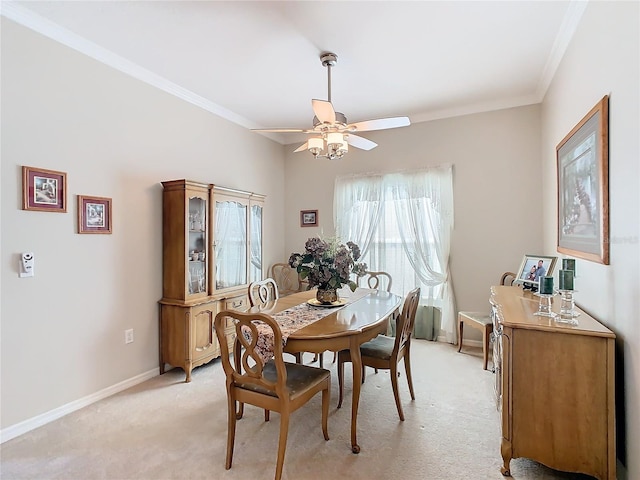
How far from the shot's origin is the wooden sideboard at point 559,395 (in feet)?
5.32

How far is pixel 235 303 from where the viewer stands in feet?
11.8

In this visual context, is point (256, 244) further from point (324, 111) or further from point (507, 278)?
point (507, 278)

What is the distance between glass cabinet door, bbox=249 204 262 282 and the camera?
4023mm

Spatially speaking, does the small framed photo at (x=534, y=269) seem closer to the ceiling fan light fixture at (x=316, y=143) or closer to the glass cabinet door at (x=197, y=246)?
the ceiling fan light fixture at (x=316, y=143)

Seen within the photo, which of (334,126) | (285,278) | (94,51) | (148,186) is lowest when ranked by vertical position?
(285,278)

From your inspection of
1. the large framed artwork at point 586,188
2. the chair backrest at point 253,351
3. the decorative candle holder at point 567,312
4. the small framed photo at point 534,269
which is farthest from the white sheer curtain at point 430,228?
the chair backrest at point 253,351

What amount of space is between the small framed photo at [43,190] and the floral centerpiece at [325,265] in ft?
5.69

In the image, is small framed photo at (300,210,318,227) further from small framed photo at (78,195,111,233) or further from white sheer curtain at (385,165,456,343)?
small framed photo at (78,195,111,233)

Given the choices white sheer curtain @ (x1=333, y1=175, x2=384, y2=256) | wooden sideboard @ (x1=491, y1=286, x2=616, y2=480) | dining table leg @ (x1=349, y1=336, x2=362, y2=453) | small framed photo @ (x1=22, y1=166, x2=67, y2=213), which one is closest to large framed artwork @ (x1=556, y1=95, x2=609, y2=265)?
wooden sideboard @ (x1=491, y1=286, x2=616, y2=480)

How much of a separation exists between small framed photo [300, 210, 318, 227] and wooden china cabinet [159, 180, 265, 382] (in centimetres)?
147

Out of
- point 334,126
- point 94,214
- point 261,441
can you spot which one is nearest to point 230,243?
point 94,214

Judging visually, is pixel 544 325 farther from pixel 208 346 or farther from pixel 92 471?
pixel 208 346

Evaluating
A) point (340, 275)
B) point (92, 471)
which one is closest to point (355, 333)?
point (340, 275)

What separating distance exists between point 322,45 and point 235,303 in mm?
2550
